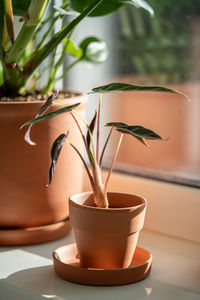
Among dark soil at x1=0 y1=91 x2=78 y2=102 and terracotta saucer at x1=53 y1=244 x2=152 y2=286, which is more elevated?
dark soil at x1=0 y1=91 x2=78 y2=102

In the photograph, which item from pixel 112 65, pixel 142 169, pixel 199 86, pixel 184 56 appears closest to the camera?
pixel 142 169

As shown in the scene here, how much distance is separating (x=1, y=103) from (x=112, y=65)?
2.47 feet

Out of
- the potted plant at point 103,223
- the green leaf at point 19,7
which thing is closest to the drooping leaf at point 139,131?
the potted plant at point 103,223

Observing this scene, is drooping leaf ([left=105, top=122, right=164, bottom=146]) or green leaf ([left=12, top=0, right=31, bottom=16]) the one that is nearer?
drooping leaf ([left=105, top=122, right=164, bottom=146])

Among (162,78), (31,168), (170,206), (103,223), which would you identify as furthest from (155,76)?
(103,223)

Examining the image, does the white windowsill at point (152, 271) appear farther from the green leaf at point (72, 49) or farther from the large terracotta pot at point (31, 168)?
the green leaf at point (72, 49)

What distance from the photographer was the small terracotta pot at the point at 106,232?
0.64 metres

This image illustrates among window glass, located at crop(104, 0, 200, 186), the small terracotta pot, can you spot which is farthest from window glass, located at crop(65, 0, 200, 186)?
the small terracotta pot

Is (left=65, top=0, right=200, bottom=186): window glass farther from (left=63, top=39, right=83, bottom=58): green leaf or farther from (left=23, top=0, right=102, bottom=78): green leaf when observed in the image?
(left=23, top=0, right=102, bottom=78): green leaf

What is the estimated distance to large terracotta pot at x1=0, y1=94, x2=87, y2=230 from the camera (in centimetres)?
75

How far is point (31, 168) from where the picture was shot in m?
0.77

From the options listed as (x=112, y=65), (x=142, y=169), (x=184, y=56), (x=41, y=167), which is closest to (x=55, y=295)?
(x=41, y=167)

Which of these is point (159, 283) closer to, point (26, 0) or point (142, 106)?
point (26, 0)

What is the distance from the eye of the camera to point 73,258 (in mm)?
733
